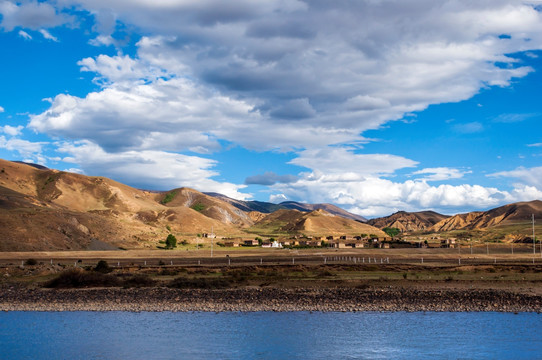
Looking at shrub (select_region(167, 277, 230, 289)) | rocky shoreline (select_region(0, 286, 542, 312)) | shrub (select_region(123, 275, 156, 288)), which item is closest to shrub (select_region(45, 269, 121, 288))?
shrub (select_region(123, 275, 156, 288))

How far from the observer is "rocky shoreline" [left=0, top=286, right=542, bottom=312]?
1455 inches

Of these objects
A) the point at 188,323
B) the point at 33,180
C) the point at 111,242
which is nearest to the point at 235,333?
the point at 188,323

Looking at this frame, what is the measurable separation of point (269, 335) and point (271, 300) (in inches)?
407

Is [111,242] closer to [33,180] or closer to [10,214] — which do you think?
[10,214]

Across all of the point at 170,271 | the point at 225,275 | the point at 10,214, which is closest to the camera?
the point at 225,275

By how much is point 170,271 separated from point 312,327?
1351 inches

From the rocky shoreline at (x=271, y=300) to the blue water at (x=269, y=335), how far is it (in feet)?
6.03

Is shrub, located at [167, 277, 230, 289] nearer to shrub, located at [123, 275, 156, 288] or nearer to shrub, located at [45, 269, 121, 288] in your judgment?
shrub, located at [123, 275, 156, 288]

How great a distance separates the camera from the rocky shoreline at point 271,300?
36969 mm

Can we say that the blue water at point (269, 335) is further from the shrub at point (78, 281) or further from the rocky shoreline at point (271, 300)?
the shrub at point (78, 281)

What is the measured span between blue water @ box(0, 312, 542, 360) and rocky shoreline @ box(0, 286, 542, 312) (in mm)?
1837

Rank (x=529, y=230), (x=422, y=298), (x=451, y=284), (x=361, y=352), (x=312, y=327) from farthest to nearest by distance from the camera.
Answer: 1. (x=529, y=230)
2. (x=451, y=284)
3. (x=422, y=298)
4. (x=312, y=327)
5. (x=361, y=352)

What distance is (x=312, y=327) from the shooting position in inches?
1227

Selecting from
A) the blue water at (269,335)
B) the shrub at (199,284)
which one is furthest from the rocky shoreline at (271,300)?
the blue water at (269,335)
